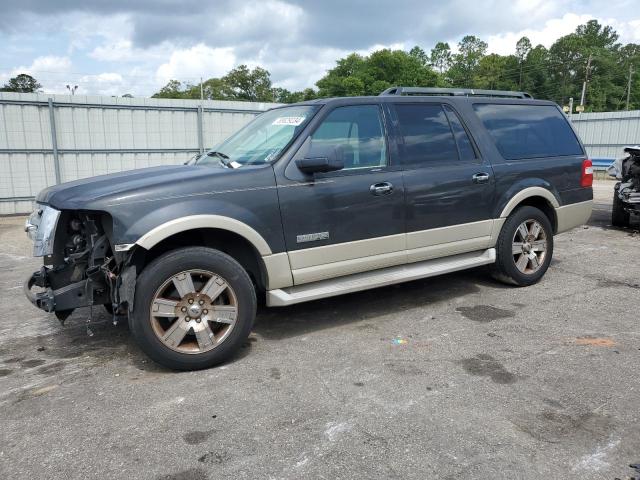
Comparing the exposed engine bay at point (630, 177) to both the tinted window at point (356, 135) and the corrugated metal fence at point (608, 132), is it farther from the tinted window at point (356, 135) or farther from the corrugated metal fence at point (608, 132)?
the corrugated metal fence at point (608, 132)

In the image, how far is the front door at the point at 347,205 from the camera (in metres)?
4.10

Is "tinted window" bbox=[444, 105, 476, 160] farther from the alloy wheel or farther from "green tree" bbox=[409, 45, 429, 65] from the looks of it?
"green tree" bbox=[409, 45, 429, 65]

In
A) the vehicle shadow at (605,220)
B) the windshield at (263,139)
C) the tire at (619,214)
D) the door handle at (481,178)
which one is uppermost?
the windshield at (263,139)

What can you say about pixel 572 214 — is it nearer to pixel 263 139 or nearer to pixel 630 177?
pixel 263 139

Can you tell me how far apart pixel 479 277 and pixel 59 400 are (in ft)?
15.1

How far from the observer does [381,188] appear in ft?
14.5

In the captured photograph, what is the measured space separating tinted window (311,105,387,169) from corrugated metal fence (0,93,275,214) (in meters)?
10.5

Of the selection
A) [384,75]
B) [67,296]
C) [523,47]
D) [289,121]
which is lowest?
[67,296]

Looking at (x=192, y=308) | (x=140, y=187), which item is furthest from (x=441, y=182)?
(x=140, y=187)

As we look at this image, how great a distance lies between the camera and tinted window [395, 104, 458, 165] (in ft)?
15.4

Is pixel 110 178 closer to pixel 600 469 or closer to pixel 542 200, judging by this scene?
pixel 600 469

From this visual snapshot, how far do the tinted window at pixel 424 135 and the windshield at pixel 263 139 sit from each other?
883 mm

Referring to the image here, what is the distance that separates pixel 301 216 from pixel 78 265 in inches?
68.2

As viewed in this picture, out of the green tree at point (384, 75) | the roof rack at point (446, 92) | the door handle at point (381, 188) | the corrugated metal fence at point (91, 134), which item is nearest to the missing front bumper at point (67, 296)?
the door handle at point (381, 188)
